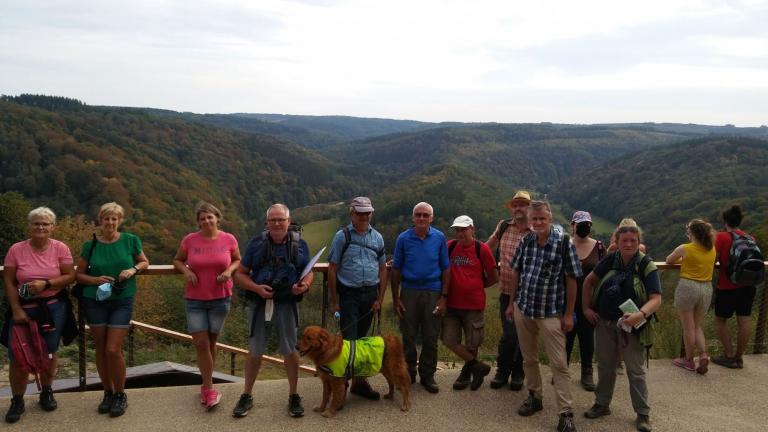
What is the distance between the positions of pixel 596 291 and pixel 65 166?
69.4m

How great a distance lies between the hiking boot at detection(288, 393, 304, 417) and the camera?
13.3 feet

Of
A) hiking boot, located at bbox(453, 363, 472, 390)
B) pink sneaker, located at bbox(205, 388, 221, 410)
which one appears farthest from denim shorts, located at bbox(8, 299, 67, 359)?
hiking boot, located at bbox(453, 363, 472, 390)

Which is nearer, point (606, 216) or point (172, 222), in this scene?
point (172, 222)

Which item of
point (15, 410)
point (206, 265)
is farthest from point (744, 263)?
point (15, 410)

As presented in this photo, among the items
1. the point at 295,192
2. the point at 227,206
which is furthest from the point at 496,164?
the point at 227,206

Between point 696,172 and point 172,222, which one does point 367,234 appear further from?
point 696,172

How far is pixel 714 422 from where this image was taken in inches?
165

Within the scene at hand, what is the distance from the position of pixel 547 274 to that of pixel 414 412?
4.74 ft

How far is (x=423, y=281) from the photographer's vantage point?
14.5ft

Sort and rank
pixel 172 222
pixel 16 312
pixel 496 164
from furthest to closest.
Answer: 1. pixel 496 164
2. pixel 172 222
3. pixel 16 312

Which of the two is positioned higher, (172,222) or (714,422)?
(714,422)

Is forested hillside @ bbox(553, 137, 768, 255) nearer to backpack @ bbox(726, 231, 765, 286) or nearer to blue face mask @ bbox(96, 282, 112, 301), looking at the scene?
backpack @ bbox(726, 231, 765, 286)

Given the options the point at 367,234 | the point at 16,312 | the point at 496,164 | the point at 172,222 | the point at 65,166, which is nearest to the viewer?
the point at 16,312

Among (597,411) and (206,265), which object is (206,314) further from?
(597,411)
